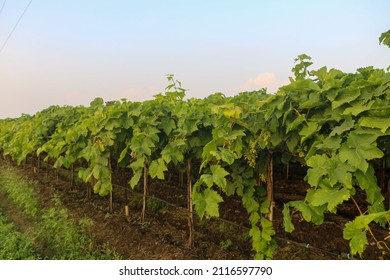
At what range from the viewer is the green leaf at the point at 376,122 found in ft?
8.13

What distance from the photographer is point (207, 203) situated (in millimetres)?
3328

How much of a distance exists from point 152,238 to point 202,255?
3.09 feet

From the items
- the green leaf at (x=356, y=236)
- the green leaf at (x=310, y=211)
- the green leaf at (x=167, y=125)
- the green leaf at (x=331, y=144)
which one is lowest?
the green leaf at (x=356, y=236)

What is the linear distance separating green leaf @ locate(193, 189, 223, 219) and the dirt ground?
55.1 inches

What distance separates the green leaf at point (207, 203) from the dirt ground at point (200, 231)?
1.40 meters

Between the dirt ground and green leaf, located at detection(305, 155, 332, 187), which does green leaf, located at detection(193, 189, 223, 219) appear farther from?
the dirt ground

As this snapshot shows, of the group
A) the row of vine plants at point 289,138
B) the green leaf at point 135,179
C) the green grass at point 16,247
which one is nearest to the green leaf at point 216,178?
the row of vine plants at point 289,138

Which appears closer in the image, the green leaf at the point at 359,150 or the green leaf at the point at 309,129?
the green leaf at the point at 359,150

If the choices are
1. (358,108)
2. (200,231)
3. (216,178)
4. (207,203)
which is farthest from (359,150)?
(200,231)

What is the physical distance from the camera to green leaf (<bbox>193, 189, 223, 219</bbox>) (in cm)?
328

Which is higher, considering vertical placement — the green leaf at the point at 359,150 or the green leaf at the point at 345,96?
the green leaf at the point at 345,96

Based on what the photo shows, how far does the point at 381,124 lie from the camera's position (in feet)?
8.21

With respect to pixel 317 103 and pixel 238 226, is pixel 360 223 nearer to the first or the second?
pixel 317 103

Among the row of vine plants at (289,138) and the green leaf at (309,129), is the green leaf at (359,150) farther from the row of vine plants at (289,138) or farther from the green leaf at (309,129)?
the green leaf at (309,129)
